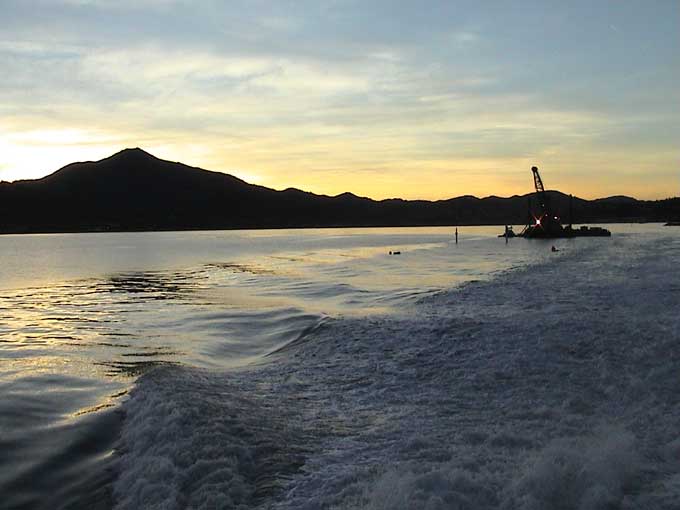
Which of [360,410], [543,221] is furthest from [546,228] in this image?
[360,410]

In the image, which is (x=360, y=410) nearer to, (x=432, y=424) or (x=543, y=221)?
(x=432, y=424)

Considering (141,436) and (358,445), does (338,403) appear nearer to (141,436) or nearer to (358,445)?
(358,445)

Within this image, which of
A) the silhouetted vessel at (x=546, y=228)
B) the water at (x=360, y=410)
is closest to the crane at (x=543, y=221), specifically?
the silhouetted vessel at (x=546, y=228)

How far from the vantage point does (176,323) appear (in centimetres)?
1997

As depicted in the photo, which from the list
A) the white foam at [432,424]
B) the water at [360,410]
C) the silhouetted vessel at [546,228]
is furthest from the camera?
the silhouetted vessel at [546,228]

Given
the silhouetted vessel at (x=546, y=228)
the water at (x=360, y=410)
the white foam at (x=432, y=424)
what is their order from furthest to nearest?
the silhouetted vessel at (x=546, y=228) < the water at (x=360, y=410) < the white foam at (x=432, y=424)

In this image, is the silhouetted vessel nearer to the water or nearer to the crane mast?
the crane mast

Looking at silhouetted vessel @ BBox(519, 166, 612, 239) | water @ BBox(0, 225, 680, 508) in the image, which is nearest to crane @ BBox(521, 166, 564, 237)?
silhouetted vessel @ BBox(519, 166, 612, 239)

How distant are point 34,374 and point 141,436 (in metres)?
6.05

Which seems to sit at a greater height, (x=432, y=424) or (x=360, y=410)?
(x=432, y=424)

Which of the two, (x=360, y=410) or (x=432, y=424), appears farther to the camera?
(x=360, y=410)

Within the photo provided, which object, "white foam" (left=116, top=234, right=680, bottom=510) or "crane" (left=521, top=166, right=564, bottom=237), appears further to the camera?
"crane" (left=521, top=166, right=564, bottom=237)

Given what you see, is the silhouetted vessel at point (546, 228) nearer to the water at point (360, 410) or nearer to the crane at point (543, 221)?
the crane at point (543, 221)

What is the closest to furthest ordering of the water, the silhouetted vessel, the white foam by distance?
the white foam < the water < the silhouetted vessel
